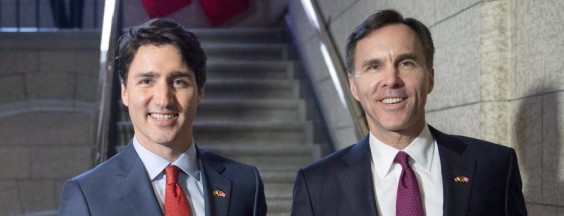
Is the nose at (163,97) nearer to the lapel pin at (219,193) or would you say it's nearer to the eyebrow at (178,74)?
the eyebrow at (178,74)

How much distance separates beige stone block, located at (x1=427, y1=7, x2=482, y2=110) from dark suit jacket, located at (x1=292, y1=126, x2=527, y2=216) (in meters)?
1.04

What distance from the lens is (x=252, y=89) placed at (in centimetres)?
716

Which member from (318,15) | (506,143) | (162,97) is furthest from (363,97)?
(318,15)

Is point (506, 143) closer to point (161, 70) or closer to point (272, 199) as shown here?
point (161, 70)

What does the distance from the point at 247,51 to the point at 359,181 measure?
544 cm

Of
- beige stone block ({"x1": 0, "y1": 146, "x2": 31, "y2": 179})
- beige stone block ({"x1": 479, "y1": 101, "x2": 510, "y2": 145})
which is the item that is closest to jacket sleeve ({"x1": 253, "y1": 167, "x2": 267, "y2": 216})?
beige stone block ({"x1": 479, "y1": 101, "x2": 510, "y2": 145})

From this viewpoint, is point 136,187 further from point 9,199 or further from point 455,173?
point 9,199

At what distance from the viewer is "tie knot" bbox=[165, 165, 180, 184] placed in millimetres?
2447

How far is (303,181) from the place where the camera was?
259cm

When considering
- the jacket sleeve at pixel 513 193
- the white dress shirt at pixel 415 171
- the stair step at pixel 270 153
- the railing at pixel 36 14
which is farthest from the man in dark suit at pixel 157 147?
the railing at pixel 36 14

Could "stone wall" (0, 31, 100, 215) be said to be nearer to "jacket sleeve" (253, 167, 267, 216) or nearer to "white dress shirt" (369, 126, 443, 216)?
"jacket sleeve" (253, 167, 267, 216)

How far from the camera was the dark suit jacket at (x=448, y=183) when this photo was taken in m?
2.45

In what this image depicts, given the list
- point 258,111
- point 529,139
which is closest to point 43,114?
point 258,111

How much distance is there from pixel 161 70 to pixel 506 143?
5.18ft
